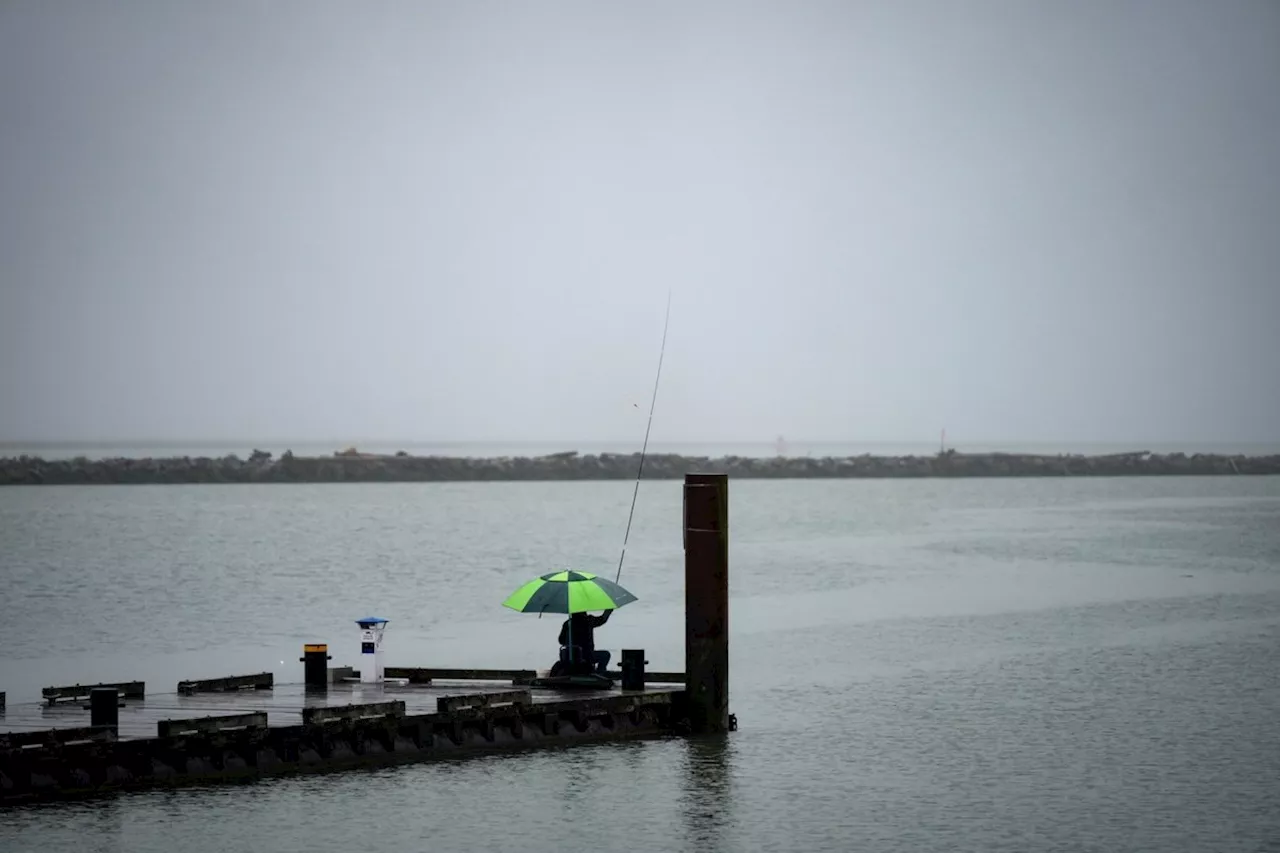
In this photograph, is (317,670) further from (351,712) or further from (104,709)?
(104,709)

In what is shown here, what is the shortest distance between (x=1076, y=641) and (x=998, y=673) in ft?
21.1

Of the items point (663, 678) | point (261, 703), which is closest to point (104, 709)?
point (261, 703)

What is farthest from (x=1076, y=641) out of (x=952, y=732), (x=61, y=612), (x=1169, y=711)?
(x=61, y=612)

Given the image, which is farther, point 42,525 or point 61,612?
point 42,525

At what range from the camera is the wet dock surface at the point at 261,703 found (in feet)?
61.4

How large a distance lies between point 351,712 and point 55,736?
10.7 ft

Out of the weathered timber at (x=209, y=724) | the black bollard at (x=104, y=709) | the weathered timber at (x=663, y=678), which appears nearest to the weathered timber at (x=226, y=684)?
the weathered timber at (x=209, y=724)

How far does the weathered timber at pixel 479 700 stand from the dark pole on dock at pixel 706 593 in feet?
7.02

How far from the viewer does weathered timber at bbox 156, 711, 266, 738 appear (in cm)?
1756

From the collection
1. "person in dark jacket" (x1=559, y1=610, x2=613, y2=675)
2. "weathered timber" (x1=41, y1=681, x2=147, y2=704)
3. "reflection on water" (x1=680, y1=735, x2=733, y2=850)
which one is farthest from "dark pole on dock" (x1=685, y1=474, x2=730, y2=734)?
"weathered timber" (x1=41, y1=681, x2=147, y2=704)

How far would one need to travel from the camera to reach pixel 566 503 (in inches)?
5571

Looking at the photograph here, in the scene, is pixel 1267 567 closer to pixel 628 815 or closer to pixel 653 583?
pixel 653 583

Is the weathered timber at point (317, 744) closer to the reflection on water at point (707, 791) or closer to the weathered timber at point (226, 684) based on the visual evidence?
the weathered timber at point (226, 684)

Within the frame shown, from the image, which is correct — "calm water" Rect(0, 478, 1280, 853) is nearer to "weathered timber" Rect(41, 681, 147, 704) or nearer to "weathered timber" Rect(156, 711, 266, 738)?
"weathered timber" Rect(156, 711, 266, 738)
